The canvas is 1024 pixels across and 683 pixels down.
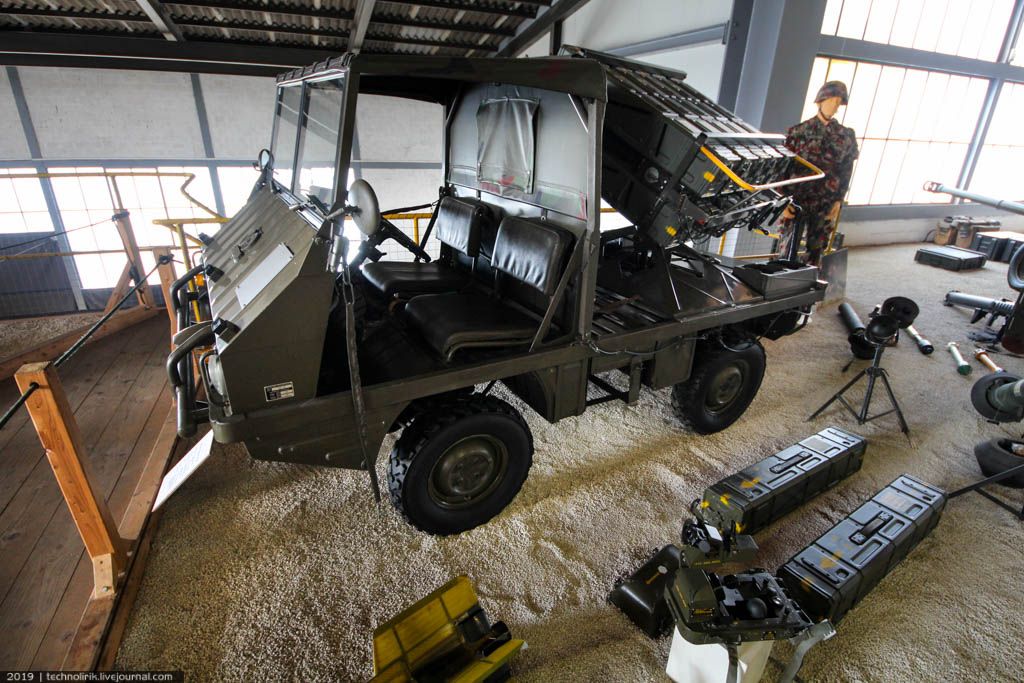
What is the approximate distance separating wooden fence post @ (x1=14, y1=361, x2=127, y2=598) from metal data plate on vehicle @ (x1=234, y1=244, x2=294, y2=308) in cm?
74

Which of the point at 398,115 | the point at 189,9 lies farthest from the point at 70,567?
the point at 398,115

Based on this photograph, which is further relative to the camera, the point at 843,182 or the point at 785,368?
the point at 843,182

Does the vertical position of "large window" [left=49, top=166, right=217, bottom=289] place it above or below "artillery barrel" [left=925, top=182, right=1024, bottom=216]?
below

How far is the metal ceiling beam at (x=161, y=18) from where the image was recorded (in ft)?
20.1

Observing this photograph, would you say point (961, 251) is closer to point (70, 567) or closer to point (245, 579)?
point (245, 579)

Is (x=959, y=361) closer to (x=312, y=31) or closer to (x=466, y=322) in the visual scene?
(x=466, y=322)

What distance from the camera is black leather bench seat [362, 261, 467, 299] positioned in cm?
333

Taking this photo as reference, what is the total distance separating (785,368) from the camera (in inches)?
195

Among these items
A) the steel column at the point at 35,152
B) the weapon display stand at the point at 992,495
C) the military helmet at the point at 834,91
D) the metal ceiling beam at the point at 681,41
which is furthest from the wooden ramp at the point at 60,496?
the metal ceiling beam at the point at 681,41

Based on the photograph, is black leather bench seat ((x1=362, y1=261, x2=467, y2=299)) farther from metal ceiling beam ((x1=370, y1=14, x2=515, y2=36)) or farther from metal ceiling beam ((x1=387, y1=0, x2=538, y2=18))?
metal ceiling beam ((x1=370, y1=14, x2=515, y2=36))

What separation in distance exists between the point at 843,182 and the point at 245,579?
263 inches

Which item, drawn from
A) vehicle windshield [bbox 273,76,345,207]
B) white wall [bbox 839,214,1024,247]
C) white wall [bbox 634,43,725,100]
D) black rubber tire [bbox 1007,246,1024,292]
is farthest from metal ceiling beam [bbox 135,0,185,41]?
white wall [bbox 839,214,1024,247]

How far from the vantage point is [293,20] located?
714 cm

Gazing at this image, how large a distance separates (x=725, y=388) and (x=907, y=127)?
33.8ft
